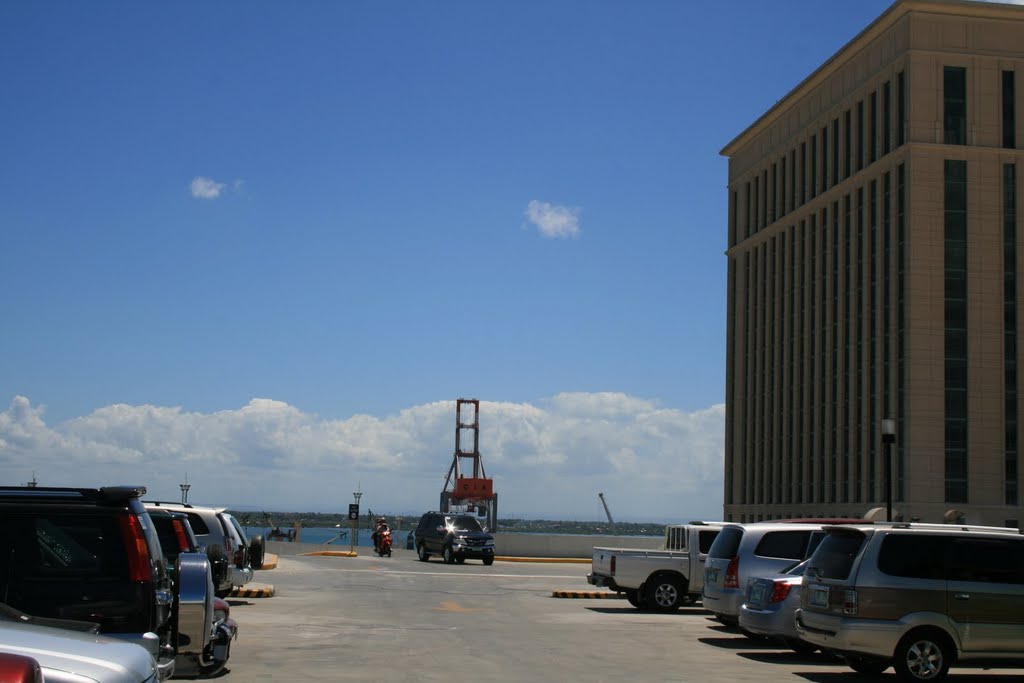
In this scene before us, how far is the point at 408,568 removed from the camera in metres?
40.8

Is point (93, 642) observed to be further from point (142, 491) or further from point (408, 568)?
point (408, 568)

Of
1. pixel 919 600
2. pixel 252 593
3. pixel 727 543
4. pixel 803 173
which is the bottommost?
pixel 252 593

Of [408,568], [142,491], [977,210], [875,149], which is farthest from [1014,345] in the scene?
[142,491]

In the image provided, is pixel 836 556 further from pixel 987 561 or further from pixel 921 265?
pixel 921 265

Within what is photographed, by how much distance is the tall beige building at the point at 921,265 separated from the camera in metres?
60.9

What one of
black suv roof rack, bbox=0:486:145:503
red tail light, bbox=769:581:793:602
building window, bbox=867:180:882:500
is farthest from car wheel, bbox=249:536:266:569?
building window, bbox=867:180:882:500

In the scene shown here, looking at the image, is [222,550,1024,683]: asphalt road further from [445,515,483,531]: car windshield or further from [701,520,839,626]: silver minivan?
[445,515,483,531]: car windshield


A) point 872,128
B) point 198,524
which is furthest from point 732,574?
point 872,128

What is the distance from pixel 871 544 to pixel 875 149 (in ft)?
184

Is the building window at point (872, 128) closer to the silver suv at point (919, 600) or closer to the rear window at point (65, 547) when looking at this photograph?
the silver suv at point (919, 600)

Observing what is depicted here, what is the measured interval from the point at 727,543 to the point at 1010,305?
47.6 metres

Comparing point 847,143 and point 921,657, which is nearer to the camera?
point 921,657

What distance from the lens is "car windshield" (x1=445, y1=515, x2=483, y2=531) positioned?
45.8 metres

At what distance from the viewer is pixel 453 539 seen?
148 ft
